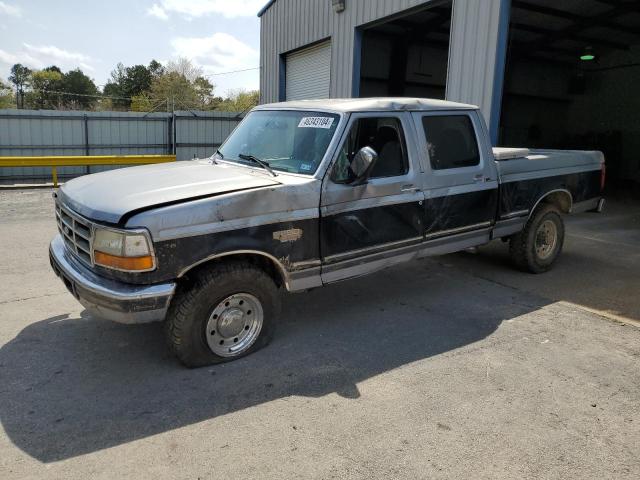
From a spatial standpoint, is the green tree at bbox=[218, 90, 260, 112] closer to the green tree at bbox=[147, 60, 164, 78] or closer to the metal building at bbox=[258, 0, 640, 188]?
the green tree at bbox=[147, 60, 164, 78]

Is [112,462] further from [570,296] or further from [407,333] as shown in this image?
[570,296]

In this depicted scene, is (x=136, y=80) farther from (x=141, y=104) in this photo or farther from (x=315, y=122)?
(x=315, y=122)

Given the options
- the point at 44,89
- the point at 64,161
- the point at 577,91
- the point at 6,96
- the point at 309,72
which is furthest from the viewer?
the point at 44,89

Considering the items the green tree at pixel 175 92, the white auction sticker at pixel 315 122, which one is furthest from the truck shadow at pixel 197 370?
the green tree at pixel 175 92

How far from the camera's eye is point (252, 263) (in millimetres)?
3947

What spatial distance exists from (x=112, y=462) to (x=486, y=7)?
27.0 ft

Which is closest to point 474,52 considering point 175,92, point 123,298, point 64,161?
point 123,298

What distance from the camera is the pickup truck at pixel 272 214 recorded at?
3.44 meters

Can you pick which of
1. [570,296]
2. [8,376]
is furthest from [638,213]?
[8,376]

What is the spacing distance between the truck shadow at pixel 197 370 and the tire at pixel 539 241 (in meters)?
0.88

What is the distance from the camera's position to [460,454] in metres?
2.90

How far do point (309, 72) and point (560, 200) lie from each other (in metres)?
9.09

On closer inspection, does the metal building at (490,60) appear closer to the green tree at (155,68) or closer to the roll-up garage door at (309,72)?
the roll-up garage door at (309,72)

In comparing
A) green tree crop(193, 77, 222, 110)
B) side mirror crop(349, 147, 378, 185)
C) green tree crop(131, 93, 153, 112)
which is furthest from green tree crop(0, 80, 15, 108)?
side mirror crop(349, 147, 378, 185)
